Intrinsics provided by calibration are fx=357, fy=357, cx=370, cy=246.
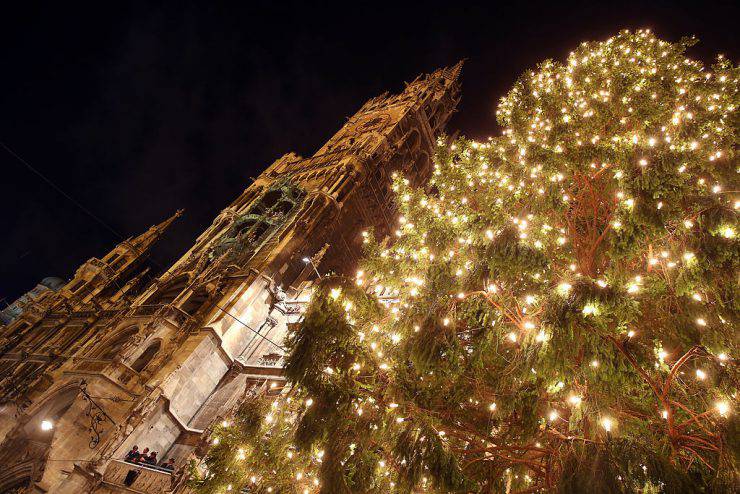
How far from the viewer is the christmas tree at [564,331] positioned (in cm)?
525

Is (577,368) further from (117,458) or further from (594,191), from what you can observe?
(117,458)

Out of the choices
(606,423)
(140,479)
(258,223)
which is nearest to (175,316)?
(140,479)

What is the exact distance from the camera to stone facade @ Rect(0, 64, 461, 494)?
14.1 meters

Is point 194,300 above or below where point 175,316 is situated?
below

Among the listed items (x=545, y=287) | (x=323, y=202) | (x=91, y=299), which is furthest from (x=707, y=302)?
(x=91, y=299)

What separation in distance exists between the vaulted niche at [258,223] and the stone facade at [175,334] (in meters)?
0.12

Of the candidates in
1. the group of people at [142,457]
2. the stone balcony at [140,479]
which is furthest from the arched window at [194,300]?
the stone balcony at [140,479]

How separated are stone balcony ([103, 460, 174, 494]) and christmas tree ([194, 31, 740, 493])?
500cm

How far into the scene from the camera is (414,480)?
17.2 ft

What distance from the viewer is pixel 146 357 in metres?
16.8

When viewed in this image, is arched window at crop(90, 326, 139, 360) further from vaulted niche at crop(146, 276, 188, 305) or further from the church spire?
the church spire

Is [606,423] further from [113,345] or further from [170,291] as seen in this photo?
[170,291]

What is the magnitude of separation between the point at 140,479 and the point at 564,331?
15.2 m

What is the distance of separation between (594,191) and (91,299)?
34.6m
